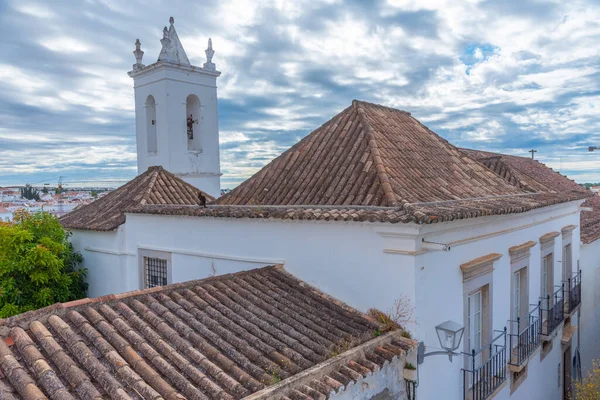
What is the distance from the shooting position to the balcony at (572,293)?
38.5ft

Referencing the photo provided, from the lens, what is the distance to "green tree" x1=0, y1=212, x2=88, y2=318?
9.43 metres

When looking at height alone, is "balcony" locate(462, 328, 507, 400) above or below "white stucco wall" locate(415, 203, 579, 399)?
below

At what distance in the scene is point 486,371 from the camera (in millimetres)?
7570

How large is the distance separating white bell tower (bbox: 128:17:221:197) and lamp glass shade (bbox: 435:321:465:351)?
1243cm

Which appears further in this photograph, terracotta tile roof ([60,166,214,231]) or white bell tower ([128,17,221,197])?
white bell tower ([128,17,221,197])

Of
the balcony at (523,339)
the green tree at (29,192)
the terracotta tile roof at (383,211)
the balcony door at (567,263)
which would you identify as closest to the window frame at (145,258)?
the terracotta tile roof at (383,211)

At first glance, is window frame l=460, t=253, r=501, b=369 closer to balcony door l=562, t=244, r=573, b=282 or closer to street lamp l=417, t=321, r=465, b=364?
street lamp l=417, t=321, r=465, b=364

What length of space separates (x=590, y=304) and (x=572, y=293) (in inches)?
→ 195

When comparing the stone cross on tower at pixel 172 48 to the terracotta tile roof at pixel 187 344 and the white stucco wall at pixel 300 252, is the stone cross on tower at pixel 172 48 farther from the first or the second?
the terracotta tile roof at pixel 187 344

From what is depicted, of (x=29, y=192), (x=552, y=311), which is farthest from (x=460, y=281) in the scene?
(x=29, y=192)

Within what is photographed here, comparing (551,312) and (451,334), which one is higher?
(451,334)

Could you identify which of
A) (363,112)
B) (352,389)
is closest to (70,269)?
(363,112)

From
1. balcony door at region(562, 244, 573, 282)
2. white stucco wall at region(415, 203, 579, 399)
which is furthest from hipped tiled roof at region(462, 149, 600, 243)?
balcony door at region(562, 244, 573, 282)

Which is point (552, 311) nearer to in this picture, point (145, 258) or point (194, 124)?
point (145, 258)
